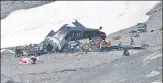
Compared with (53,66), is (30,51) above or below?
above

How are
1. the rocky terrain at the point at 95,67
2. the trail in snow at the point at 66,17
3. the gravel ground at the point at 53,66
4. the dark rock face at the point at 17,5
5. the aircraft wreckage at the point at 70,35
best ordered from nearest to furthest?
the rocky terrain at the point at 95,67, the gravel ground at the point at 53,66, the aircraft wreckage at the point at 70,35, the trail in snow at the point at 66,17, the dark rock face at the point at 17,5

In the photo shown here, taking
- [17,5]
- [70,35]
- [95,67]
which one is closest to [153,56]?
[95,67]

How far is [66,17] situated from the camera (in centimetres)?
7306

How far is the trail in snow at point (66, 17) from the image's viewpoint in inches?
2586

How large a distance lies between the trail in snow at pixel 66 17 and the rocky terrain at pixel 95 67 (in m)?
10.3

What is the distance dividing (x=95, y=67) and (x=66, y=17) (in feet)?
97.6

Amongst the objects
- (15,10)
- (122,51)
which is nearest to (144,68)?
(122,51)

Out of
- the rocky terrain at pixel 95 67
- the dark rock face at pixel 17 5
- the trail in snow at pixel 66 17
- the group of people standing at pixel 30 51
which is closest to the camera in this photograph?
the rocky terrain at pixel 95 67

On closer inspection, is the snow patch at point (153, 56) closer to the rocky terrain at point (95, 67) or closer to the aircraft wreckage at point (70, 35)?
the rocky terrain at point (95, 67)

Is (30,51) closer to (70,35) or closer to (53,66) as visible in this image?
(70,35)

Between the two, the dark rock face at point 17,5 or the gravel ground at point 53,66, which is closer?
the gravel ground at point 53,66

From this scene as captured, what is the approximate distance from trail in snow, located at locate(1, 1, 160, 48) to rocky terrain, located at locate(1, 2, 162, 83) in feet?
33.7

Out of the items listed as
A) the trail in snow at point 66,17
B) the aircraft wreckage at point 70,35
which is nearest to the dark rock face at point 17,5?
the trail in snow at point 66,17

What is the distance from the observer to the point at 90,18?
2832 inches
